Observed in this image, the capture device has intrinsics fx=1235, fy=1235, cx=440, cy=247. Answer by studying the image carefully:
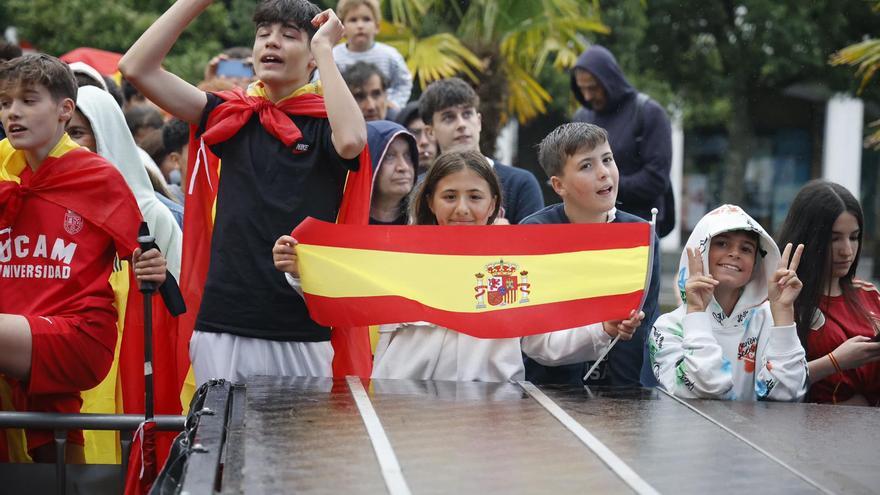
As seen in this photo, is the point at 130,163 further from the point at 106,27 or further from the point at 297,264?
the point at 106,27

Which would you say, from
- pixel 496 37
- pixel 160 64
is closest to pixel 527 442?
pixel 160 64

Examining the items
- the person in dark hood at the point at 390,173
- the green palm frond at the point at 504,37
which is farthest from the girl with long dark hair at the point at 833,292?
the green palm frond at the point at 504,37

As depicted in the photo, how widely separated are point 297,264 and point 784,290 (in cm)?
179

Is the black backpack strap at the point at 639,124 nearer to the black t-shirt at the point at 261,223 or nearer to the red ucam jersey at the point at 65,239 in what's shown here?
the black t-shirt at the point at 261,223

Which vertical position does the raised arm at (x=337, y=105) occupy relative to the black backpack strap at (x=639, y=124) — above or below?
below

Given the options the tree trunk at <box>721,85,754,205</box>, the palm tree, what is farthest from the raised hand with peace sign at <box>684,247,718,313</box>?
the tree trunk at <box>721,85,754,205</box>

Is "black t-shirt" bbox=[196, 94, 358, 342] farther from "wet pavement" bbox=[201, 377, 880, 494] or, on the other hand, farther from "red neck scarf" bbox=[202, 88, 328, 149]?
"wet pavement" bbox=[201, 377, 880, 494]

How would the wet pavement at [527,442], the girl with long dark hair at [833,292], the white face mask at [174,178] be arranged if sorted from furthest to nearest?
the white face mask at [174,178], the girl with long dark hair at [833,292], the wet pavement at [527,442]

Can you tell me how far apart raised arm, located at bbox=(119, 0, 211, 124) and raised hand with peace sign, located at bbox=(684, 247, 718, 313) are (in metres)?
2.03

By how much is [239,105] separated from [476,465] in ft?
7.71

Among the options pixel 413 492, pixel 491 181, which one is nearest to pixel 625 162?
pixel 491 181

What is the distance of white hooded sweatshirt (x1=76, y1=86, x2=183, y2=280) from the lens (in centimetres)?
546

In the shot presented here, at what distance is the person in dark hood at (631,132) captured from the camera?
24.7 ft

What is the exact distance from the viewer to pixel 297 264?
4.54 meters
